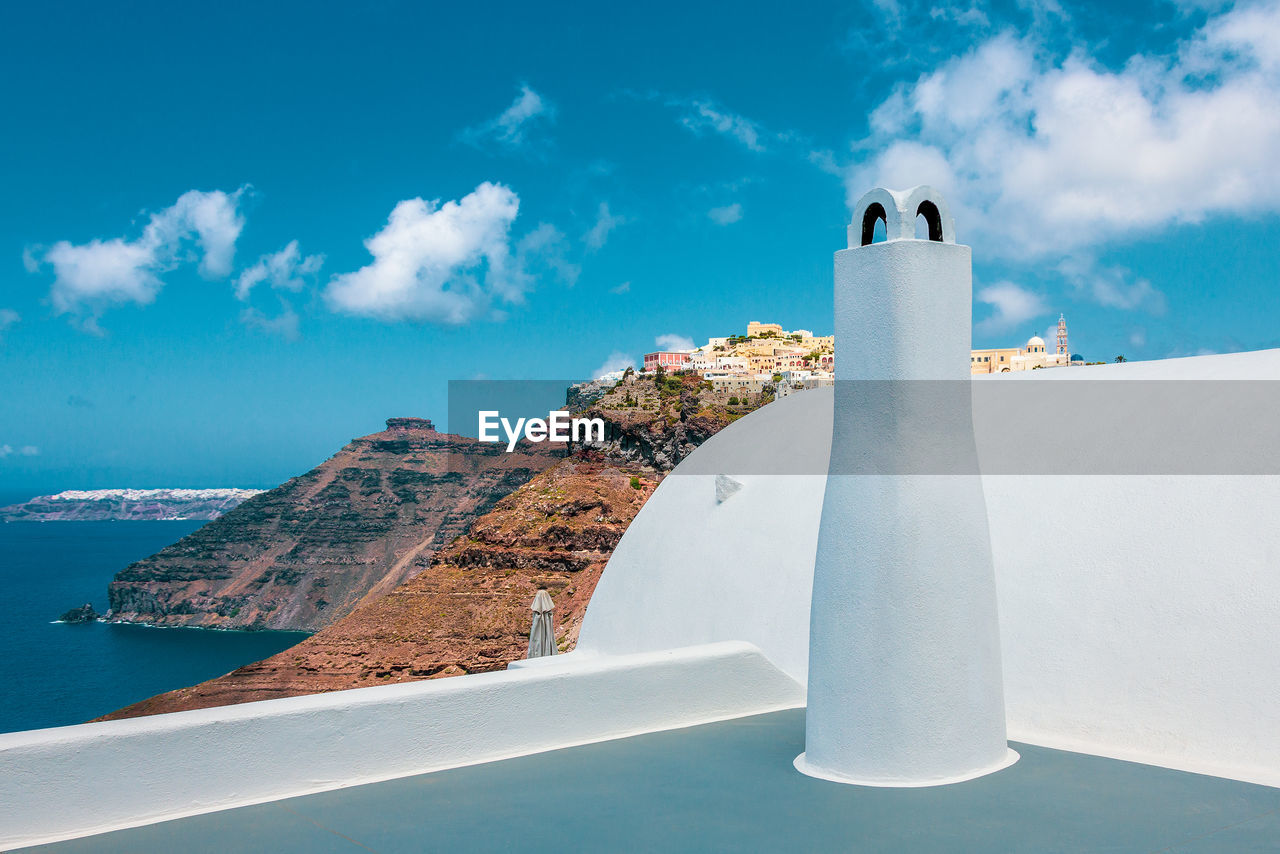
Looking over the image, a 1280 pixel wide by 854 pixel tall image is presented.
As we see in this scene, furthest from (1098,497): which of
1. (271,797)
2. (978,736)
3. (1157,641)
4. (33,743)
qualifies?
(33,743)

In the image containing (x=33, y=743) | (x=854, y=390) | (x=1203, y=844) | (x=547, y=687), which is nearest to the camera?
(x=1203, y=844)

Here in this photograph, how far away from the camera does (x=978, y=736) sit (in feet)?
16.5

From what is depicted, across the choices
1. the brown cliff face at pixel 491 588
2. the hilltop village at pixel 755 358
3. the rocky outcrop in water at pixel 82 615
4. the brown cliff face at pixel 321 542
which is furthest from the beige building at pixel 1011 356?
the rocky outcrop in water at pixel 82 615

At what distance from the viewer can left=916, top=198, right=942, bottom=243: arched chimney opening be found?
514cm

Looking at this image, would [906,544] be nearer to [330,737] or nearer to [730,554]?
[330,737]

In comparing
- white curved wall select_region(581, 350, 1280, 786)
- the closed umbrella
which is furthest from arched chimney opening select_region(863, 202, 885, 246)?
the closed umbrella

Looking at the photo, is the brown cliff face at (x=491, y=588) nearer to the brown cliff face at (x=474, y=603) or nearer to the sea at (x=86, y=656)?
the brown cliff face at (x=474, y=603)

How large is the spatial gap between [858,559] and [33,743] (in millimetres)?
4025

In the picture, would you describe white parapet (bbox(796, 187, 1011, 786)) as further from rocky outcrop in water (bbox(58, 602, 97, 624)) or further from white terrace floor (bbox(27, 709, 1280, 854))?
rocky outcrop in water (bbox(58, 602, 97, 624))

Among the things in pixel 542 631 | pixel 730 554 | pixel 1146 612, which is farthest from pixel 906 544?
pixel 542 631

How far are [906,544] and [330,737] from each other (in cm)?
323

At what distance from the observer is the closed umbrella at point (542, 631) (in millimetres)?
12117

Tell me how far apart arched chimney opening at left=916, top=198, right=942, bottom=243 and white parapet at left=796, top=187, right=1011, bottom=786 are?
0.04ft

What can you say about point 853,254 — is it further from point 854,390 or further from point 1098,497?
point 1098,497
